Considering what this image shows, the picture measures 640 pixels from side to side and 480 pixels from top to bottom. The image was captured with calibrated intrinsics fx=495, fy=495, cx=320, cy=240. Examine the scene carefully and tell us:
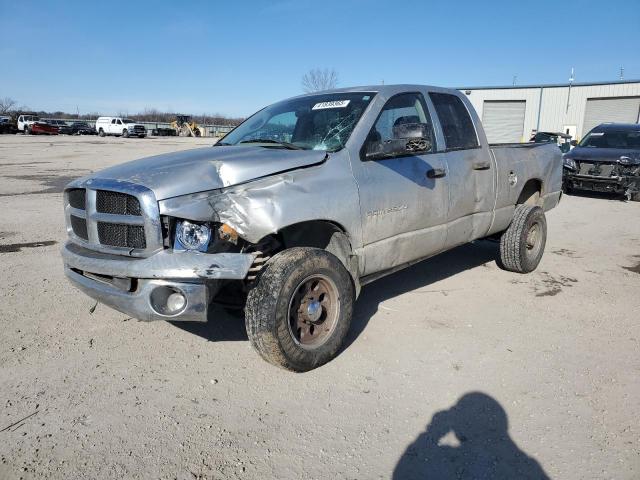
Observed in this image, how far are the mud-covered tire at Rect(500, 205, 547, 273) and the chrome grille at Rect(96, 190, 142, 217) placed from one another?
4.21 m

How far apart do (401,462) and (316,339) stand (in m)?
1.13

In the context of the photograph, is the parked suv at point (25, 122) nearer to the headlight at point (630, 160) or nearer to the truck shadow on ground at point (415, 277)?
the headlight at point (630, 160)

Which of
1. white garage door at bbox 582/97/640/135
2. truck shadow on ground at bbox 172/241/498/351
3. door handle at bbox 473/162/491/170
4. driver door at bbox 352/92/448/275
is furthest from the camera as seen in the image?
white garage door at bbox 582/97/640/135

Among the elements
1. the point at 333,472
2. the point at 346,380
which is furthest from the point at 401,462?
the point at 346,380

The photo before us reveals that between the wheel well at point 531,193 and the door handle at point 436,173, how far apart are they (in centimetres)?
211

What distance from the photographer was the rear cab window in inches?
187

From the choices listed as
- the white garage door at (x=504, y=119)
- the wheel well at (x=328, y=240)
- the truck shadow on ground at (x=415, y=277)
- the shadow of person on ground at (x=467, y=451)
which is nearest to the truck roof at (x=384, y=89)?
the wheel well at (x=328, y=240)

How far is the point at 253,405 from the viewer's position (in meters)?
3.08

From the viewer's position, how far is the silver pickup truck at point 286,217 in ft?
9.96

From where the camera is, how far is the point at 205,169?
10.6 feet

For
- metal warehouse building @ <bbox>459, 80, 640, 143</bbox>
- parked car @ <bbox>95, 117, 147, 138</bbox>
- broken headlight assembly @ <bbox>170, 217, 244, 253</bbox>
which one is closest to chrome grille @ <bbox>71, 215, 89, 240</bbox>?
broken headlight assembly @ <bbox>170, 217, 244, 253</bbox>

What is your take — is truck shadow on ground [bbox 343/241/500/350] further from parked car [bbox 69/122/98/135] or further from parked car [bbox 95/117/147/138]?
parked car [bbox 69/122/98/135]

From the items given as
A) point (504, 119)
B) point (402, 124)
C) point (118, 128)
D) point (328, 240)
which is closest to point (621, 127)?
point (402, 124)

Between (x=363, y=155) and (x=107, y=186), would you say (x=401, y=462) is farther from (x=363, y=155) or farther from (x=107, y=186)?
(x=107, y=186)
